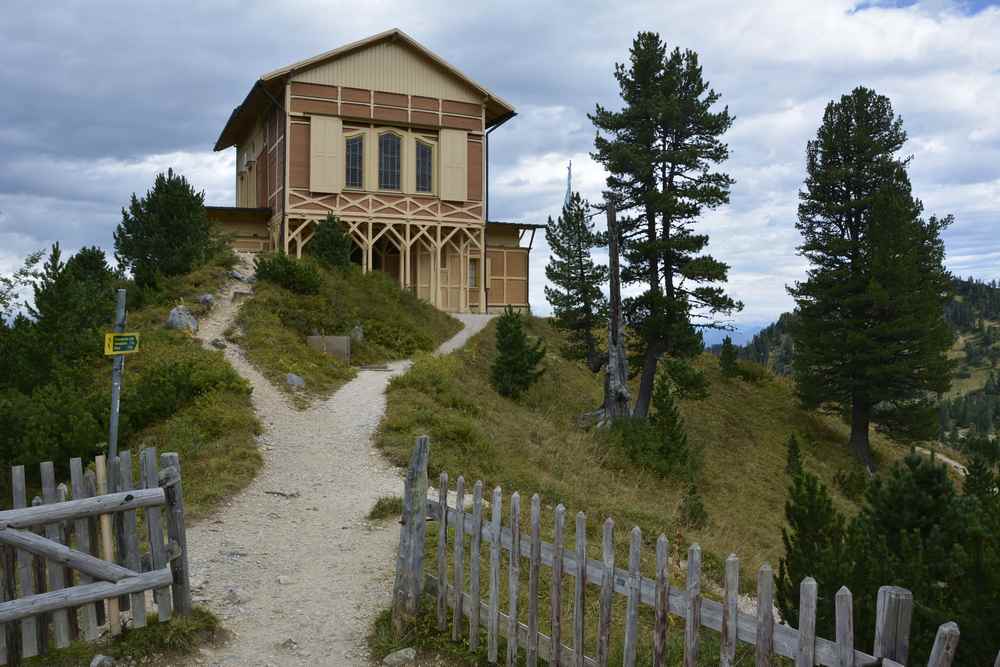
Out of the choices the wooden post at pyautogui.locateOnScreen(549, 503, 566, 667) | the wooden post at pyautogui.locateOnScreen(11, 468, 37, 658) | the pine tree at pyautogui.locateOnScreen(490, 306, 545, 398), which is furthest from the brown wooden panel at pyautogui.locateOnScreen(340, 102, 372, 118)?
the wooden post at pyautogui.locateOnScreen(549, 503, 566, 667)

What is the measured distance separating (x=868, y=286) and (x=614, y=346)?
10.3m

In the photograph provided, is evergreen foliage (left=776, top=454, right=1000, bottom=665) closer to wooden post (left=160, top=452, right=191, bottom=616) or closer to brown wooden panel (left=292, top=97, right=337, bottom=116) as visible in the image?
wooden post (left=160, top=452, right=191, bottom=616)

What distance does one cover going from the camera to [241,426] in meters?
14.7

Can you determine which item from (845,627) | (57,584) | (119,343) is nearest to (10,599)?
(57,584)

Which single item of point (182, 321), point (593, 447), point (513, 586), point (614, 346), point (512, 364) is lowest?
point (593, 447)

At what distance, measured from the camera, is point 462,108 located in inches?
1345

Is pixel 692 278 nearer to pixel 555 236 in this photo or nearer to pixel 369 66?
pixel 555 236

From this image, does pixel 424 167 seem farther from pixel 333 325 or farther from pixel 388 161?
pixel 333 325

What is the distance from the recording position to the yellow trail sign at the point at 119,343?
840cm

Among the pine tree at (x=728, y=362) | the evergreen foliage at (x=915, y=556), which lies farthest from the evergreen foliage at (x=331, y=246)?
the evergreen foliage at (x=915, y=556)

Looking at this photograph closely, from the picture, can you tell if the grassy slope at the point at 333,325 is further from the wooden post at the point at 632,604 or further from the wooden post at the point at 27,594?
the wooden post at the point at 632,604

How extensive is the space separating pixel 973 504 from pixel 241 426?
12.0 m

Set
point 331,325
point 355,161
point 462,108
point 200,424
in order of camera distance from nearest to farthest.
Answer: point 200,424 < point 331,325 < point 355,161 < point 462,108

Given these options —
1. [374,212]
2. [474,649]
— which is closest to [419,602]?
[474,649]
